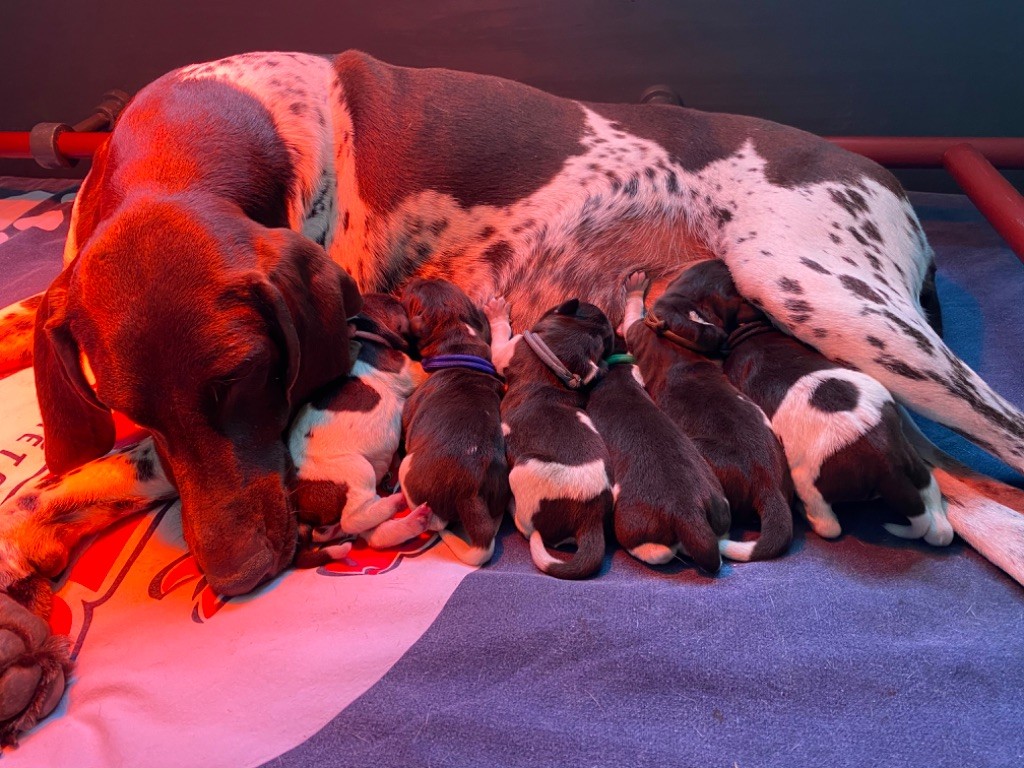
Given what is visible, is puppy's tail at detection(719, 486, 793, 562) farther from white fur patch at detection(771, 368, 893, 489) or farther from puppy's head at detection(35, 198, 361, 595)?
puppy's head at detection(35, 198, 361, 595)

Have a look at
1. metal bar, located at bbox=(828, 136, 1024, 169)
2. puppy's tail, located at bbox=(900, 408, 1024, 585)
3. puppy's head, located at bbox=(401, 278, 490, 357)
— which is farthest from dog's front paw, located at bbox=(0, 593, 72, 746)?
metal bar, located at bbox=(828, 136, 1024, 169)

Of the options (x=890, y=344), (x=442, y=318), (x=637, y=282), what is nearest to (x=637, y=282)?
(x=637, y=282)

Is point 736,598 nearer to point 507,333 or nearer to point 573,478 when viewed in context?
point 573,478

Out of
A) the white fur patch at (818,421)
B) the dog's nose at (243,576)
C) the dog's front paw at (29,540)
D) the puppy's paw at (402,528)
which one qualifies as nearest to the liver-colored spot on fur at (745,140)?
the white fur patch at (818,421)

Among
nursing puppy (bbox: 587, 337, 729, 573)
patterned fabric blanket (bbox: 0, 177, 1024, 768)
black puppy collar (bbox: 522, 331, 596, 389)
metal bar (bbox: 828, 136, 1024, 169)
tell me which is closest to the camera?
patterned fabric blanket (bbox: 0, 177, 1024, 768)

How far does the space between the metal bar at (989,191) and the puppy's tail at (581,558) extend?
1849mm

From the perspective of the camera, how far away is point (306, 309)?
1842 mm

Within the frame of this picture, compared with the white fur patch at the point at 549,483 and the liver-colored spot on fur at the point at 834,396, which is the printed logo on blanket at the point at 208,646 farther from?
the liver-colored spot on fur at the point at 834,396

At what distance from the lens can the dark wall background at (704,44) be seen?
3312 millimetres

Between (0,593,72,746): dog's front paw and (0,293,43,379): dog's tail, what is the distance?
1.26 m

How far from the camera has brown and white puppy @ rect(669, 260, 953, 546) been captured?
1.81 metres

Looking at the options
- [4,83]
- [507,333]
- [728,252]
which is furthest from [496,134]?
[4,83]

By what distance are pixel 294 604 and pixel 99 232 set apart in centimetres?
99

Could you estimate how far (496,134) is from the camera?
8.46ft
